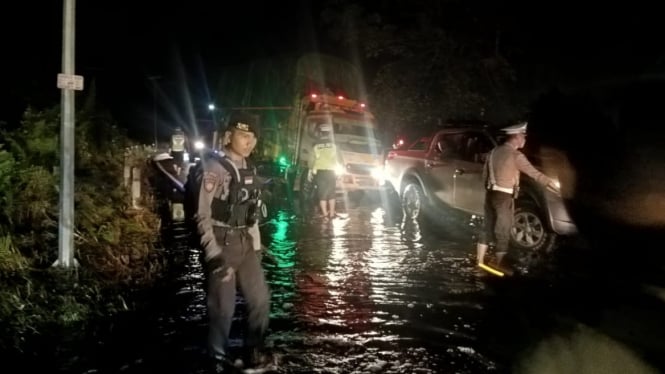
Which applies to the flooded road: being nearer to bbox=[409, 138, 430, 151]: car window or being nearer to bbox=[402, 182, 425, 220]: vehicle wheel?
bbox=[402, 182, 425, 220]: vehicle wheel

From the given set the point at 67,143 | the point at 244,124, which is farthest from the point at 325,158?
the point at 244,124

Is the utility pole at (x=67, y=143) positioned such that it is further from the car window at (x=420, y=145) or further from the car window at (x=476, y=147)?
the car window at (x=420, y=145)

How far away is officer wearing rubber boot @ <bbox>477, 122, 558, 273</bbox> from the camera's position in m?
7.91

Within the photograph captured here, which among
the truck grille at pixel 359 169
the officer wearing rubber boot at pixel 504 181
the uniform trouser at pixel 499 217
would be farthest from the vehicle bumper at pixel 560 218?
the truck grille at pixel 359 169

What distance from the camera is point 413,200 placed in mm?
13055

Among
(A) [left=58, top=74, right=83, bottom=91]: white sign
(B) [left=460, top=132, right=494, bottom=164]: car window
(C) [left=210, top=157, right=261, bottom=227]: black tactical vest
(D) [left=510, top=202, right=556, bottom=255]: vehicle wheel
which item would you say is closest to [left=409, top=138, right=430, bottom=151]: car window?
(B) [left=460, top=132, right=494, bottom=164]: car window

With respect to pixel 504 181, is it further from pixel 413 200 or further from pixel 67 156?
pixel 413 200

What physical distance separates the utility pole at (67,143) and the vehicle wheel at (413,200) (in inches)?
285

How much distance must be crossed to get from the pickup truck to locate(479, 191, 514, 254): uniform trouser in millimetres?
1199

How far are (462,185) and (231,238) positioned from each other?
6721 mm

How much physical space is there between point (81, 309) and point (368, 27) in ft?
43.7

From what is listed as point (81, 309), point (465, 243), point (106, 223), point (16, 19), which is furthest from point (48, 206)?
point (16, 19)

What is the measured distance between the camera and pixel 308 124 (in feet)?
56.1

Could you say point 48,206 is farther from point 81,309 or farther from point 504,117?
point 504,117
